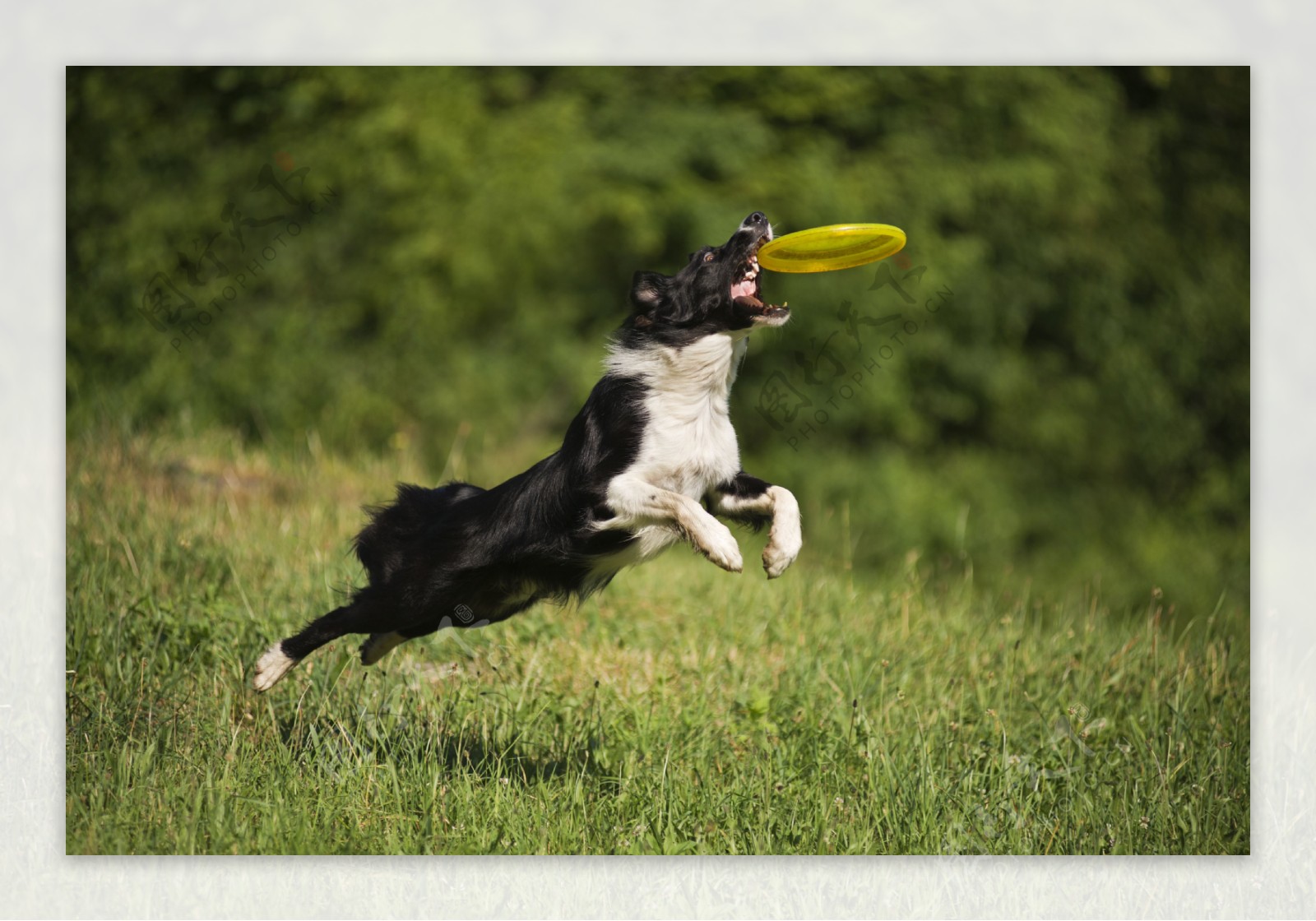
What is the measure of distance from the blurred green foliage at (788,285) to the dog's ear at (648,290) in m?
4.35

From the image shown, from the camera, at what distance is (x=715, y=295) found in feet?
12.1

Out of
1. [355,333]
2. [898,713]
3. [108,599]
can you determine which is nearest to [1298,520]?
[898,713]

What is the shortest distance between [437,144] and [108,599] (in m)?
5.43

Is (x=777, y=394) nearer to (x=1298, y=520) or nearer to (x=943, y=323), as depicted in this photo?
(x=943, y=323)

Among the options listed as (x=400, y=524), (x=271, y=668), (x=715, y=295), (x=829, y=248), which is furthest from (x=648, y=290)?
(x=271, y=668)

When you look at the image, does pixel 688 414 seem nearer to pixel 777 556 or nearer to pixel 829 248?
pixel 777 556

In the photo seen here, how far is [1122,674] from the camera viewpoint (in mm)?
4730

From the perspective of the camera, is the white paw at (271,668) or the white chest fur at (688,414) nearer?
the white chest fur at (688,414)

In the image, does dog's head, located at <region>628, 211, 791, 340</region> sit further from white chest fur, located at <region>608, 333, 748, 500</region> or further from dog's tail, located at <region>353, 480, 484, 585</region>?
dog's tail, located at <region>353, 480, 484, 585</region>

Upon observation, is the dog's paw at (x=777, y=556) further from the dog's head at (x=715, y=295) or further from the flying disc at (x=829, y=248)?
the flying disc at (x=829, y=248)

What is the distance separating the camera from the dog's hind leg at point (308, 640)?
A: 12.6 feet

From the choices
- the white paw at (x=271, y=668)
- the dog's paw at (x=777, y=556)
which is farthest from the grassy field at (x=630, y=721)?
the dog's paw at (x=777, y=556)

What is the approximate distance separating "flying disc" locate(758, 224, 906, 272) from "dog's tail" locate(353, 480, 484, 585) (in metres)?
1.17

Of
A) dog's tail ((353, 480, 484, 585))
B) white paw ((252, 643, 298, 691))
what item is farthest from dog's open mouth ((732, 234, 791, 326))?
white paw ((252, 643, 298, 691))
